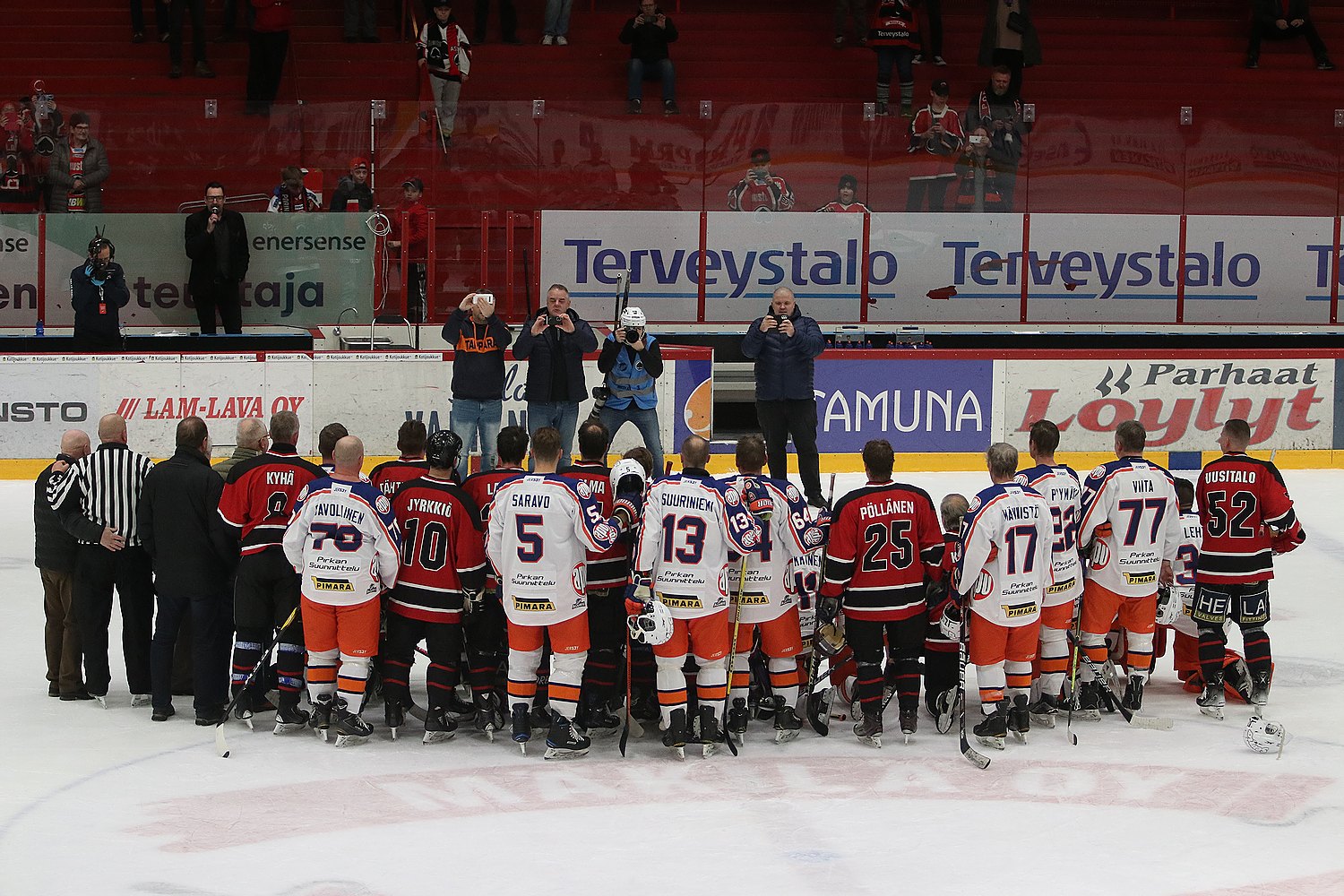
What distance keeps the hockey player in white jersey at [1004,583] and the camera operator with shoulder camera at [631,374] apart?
157 inches

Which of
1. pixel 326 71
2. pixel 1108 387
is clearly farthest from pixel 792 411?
pixel 326 71

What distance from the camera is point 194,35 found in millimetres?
19266

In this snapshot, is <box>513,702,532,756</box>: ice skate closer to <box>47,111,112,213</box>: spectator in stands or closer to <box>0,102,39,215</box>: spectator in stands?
<box>47,111,112,213</box>: spectator in stands

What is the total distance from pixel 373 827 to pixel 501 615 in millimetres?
1587

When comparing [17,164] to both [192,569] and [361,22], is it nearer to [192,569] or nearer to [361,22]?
[361,22]

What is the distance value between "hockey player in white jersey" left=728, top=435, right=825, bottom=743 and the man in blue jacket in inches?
167

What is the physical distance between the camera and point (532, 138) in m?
16.2

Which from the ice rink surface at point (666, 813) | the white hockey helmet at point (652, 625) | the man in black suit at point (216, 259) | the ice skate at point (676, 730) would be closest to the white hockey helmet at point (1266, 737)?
the ice rink surface at point (666, 813)

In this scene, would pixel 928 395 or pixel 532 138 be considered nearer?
pixel 928 395

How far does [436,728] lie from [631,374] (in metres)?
4.08

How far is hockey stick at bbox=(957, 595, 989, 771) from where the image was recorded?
298 inches

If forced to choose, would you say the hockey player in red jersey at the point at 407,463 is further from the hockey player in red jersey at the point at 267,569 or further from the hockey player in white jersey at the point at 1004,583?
the hockey player in white jersey at the point at 1004,583

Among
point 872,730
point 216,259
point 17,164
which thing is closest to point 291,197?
point 216,259

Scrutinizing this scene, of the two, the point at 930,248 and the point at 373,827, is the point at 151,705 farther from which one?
the point at 930,248
